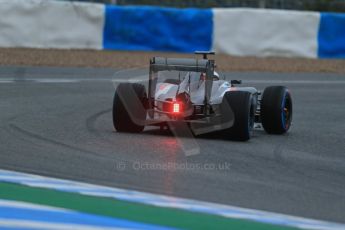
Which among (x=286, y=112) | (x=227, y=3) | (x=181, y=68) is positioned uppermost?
(x=227, y=3)

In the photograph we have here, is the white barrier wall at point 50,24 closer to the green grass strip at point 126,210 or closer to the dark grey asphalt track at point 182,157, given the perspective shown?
the dark grey asphalt track at point 182,157

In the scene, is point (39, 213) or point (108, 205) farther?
point (108, 205)

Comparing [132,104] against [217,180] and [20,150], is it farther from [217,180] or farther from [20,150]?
[217,180]

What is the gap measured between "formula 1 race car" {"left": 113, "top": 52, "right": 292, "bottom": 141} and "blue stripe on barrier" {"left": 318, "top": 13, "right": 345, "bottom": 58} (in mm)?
12844

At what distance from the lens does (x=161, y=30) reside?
2180cm

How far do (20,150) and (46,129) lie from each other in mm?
1584

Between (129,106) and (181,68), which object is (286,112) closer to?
(181,68)

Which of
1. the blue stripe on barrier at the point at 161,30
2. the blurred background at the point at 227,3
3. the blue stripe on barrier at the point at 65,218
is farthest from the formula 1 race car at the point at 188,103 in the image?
the blurred background at the point at 227,3

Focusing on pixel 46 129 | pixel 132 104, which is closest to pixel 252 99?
pixel 132 104

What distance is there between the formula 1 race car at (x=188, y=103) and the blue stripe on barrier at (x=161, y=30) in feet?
39.9

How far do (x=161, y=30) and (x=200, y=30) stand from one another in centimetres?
104

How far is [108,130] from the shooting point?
9.64 meters

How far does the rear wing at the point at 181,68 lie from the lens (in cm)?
923

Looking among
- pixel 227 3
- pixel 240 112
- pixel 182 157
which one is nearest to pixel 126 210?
pixel 182 157
